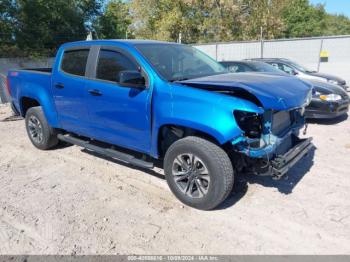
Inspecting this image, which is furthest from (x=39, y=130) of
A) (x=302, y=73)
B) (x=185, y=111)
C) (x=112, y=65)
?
(x=302, y=73)

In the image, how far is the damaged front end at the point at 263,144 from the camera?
3465mm

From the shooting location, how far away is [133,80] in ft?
13.3

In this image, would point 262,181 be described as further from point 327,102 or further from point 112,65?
point 327,102

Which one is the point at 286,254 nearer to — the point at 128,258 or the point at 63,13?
the point at 128,258

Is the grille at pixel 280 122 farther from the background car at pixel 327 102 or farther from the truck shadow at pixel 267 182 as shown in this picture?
the background car at pixel 327 102

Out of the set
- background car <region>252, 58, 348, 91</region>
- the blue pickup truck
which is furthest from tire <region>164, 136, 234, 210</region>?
background car <region>252, 58, 348, 91</region>

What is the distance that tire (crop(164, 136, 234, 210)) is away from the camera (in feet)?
11.6

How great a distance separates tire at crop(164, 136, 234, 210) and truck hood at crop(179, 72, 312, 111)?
658 millimetres

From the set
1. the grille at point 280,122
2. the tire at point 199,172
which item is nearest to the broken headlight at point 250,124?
the grille at point 280,122

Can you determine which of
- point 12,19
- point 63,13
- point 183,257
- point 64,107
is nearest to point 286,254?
point 183,257

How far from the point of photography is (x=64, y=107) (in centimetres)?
529

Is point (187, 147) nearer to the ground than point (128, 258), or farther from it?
farther from it

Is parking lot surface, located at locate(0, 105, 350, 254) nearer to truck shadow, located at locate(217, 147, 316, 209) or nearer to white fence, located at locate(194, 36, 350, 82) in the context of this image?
truck shadow, located at locate(217, 147, 316, 209)

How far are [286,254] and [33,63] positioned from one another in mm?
15212
